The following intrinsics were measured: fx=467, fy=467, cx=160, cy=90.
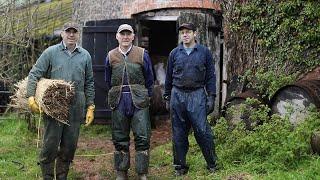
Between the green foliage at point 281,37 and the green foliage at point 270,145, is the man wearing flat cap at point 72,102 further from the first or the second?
the green foliage at point 281,37

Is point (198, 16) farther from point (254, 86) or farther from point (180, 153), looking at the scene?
point (180, 153)

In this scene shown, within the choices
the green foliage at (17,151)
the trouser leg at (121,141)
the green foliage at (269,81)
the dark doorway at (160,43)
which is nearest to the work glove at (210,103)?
the trouser leg at (121,141)

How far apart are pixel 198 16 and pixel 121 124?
3.38 metres

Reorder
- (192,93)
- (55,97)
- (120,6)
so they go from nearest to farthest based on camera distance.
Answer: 1. (55,97)
2. (192,93)
3. (120,6)

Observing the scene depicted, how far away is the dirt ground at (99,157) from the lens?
6.53 meters

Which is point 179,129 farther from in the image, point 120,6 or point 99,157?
point 120,6

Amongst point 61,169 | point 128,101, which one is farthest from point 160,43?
point 61,169

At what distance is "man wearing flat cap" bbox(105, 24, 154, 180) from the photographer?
5867 mm

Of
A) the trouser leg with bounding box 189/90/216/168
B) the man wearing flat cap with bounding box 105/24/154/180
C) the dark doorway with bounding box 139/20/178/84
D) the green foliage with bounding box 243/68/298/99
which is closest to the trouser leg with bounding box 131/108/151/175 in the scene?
the man wearing flat cap with bounding box 105/24/154/180

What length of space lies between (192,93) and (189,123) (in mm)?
445

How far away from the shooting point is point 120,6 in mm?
10273

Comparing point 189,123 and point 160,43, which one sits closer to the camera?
point 189,123

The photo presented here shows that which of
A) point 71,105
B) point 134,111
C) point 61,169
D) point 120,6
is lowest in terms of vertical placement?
point 61,169

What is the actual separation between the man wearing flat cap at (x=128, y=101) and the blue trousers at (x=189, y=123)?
0.41 meters
